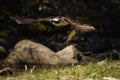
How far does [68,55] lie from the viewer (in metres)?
8.99

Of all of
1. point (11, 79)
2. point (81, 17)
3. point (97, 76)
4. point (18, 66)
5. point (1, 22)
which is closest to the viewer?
point (97, 76)

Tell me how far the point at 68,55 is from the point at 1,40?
209cm

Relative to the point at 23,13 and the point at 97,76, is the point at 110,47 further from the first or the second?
the point at 97,76

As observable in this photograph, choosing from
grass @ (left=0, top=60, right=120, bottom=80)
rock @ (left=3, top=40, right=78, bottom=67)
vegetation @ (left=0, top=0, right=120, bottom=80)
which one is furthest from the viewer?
vegetation @ (left=0, top=0, right=120, bottom=80)

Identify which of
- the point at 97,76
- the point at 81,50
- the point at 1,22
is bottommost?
the point at 97,76

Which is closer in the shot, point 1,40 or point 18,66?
point 18,66

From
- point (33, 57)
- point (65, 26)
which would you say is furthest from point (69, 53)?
point (33, 57)

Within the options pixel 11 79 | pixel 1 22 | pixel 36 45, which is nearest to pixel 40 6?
pixel 1 22

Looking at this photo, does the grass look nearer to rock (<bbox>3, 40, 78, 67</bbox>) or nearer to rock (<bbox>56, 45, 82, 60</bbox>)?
rock (<bbox>3, 40, 78, 67</bbox>)

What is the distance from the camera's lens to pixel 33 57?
8.58 meters

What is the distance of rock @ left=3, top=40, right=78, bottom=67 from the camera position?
839cm

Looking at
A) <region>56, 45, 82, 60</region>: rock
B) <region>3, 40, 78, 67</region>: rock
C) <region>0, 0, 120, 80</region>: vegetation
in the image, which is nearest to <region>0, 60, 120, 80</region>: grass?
<region>3, 40, 78, 67</region>: rock

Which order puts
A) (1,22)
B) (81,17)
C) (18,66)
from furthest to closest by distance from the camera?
(81,17), (1,22), (18,66)

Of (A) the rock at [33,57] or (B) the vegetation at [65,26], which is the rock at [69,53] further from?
(B) the vegetation at [65,26]
